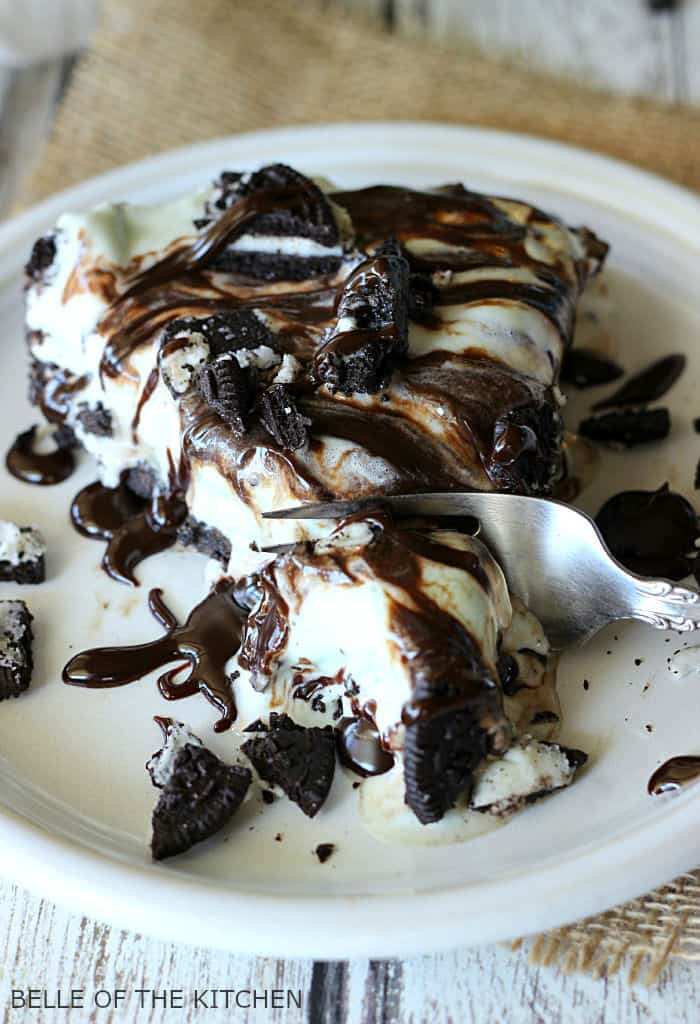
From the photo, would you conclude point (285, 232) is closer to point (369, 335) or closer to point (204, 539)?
point (369, 335)

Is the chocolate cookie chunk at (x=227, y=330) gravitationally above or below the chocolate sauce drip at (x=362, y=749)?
above

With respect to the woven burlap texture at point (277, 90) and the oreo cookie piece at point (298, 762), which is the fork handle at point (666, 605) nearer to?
the oreo cookie piece at point (298, 762)

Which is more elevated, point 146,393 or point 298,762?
point 146,393

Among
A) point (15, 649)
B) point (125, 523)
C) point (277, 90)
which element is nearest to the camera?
point (15, 649)

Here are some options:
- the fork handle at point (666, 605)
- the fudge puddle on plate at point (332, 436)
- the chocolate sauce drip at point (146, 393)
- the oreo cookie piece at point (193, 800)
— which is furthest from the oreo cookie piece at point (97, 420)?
the fork handle at point (666, 605)

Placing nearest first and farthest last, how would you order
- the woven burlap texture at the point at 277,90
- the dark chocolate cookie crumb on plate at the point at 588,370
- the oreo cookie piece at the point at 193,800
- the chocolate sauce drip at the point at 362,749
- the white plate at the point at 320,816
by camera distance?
the white plate at the point at 320,816 < the oreo cookie piece at the point at 193,800 < the chocolate sauce drip at the point at 362,749 < the dark chocolate cookie crumb on plate at the point at 588,370 < the woven burlap texture at the point at 277,90

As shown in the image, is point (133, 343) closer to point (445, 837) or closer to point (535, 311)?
point (535, 311)

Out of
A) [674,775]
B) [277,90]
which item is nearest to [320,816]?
[674,775]

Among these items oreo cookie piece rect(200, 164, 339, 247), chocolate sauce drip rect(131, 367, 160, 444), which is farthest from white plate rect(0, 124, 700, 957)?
oreo cookie piece rect(200, 164, 339, 247)
